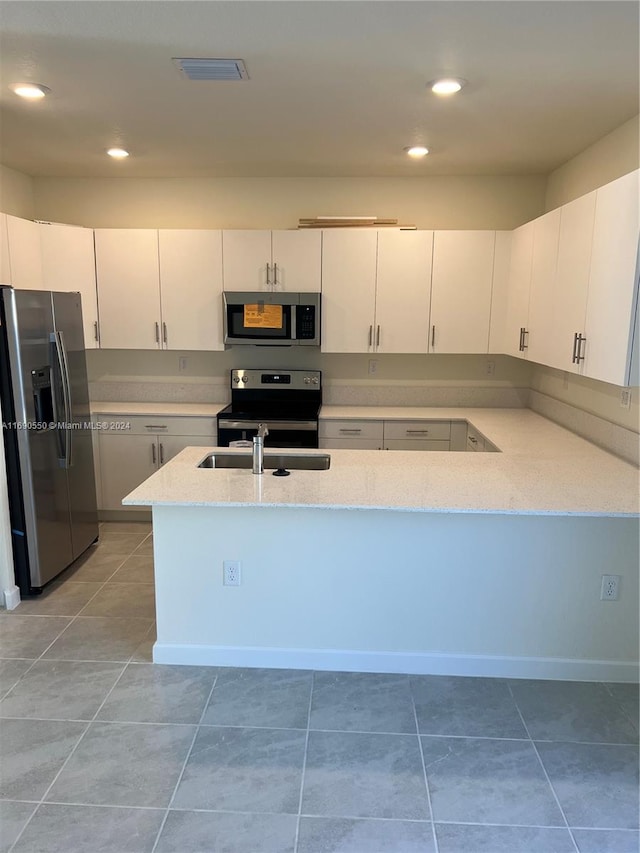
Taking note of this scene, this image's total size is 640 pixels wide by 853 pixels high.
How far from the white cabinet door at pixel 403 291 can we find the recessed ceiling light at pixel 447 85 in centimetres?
164

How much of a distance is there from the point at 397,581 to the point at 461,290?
253 centimetres

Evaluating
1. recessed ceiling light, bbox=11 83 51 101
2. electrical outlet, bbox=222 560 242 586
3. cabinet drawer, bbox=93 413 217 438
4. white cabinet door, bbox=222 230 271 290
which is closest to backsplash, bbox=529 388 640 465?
electrical outlet, bbox=222 560 242 586

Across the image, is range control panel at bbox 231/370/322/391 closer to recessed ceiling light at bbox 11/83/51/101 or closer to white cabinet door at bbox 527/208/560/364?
white cabinet door at bbox 527/208/560/364

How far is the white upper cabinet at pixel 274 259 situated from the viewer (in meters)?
4.40

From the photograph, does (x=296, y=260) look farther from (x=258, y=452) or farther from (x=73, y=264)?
(x=258, y=452)

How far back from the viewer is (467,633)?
8.92 feet

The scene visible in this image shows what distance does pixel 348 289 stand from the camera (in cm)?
445

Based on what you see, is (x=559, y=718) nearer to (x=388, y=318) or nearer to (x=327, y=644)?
(x=327, y=644)

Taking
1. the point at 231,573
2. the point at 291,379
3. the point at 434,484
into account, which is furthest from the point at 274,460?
the point at 291,379

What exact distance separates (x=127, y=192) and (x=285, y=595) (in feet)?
11.8

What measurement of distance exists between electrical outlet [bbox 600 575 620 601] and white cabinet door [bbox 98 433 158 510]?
3.18 meters

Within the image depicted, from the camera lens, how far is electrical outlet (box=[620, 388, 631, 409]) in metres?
3.13

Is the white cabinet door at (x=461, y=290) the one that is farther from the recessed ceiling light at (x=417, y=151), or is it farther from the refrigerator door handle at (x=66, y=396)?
the refrigerator door handle at (x=66, y=396)

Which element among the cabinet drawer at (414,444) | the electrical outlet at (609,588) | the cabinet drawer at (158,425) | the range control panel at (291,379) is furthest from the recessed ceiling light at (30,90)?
the electrical outlet at (609,588)
